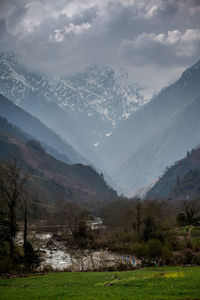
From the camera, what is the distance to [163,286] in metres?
22.3

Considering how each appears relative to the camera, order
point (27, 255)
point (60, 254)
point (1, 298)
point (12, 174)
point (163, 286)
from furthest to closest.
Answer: point (60, 254)
point (12, 174)
point (27, 255)
point (163, 286)
point (1, 298)

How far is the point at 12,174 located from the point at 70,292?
3017cm

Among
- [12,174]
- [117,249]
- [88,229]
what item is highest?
[12,174]

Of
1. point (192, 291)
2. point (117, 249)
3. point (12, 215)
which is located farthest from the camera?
point (117, 249)

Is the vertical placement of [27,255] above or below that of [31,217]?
below

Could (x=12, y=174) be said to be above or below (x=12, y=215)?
above

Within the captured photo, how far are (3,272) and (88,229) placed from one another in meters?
51.9

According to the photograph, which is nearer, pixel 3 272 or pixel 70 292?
pixel 70 292

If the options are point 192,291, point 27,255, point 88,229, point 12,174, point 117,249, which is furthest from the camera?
point 88,229

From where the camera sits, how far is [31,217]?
11900cm

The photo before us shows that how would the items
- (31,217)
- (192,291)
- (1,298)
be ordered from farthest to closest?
(31,217), (1,298), (192,291)

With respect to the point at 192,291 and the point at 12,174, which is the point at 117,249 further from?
the point at 192,291

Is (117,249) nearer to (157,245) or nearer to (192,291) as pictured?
(157,245)

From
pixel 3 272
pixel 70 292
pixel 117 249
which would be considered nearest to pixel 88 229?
pixel 117 249
